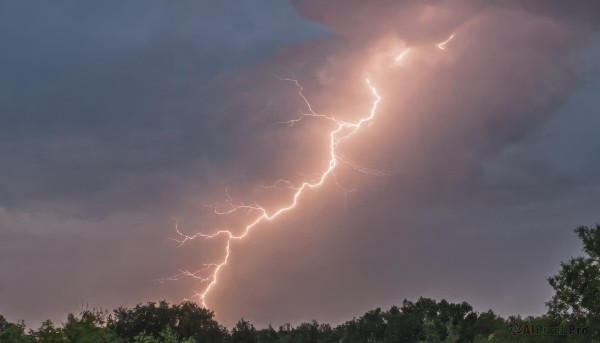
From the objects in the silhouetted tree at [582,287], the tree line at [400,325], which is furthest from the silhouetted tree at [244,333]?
the silhouetted tree at [582,287]

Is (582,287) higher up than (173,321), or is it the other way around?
(173,321)

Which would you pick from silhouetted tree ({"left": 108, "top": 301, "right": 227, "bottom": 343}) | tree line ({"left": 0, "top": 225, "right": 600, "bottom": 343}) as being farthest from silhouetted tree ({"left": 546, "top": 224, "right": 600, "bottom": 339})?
silhouetted tree ({"left": 108, "top": 301, "right": 227, "bottom": 343})

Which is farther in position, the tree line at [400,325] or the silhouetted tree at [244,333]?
the silhouetted tree at [244,333]

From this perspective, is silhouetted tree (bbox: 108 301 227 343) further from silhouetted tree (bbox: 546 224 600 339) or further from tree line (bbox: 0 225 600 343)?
silhouetted tree (bbox: 546 224 600 339)

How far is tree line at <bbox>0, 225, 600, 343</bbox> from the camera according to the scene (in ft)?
48.3

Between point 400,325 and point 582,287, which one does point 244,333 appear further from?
point 582,287

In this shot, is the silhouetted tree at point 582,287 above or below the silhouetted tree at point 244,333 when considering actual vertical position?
below

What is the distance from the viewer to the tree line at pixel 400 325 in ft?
48.3

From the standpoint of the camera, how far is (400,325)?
2347 inches

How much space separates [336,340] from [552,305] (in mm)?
42005

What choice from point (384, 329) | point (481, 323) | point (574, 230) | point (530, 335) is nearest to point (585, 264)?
point (574, 230)

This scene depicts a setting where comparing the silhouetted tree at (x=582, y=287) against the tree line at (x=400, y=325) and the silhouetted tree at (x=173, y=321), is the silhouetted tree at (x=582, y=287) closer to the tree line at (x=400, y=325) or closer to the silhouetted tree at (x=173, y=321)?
the tree line at (x=400, y=325)

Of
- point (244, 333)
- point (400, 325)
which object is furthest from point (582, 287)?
point (244, 333)

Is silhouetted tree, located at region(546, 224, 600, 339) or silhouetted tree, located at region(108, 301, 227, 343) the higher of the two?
silhouetted tree, located at region(108, 301, 227, 343)
